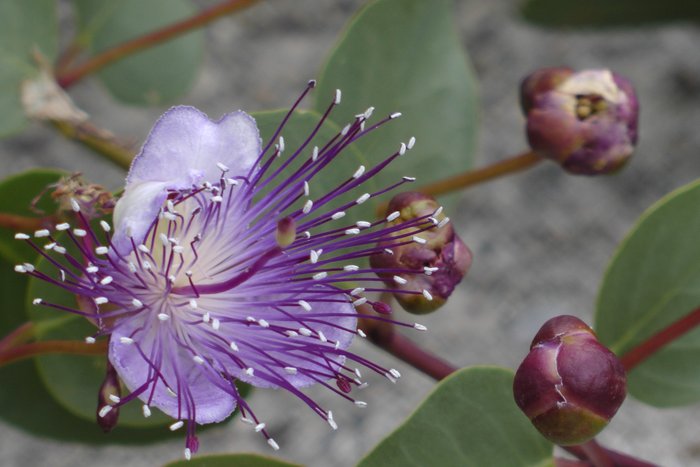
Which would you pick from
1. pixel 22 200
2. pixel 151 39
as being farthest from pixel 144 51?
pixel 22 200

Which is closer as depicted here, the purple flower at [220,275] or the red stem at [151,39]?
the purple flower at [220,275]

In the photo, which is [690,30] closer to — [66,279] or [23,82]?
[23,82]

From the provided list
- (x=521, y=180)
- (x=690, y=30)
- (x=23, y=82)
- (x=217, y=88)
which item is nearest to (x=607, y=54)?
(x=690, y=30)

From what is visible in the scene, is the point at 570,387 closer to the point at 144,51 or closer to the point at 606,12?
the point at 144,51

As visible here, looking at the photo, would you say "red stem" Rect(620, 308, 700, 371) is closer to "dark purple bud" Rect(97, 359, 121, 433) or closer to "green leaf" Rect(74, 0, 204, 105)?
"dark purple bud" Rect(97, 359, 121, 433)

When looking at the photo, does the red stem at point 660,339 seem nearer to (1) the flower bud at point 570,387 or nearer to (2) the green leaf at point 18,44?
(1) the flower bud at point 570,387

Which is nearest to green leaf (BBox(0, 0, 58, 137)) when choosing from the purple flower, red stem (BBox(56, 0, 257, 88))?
red stem (BBox(56, 0, 257, 88))

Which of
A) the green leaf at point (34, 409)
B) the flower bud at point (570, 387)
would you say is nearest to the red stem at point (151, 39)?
the green leaf at point (34, 409)
